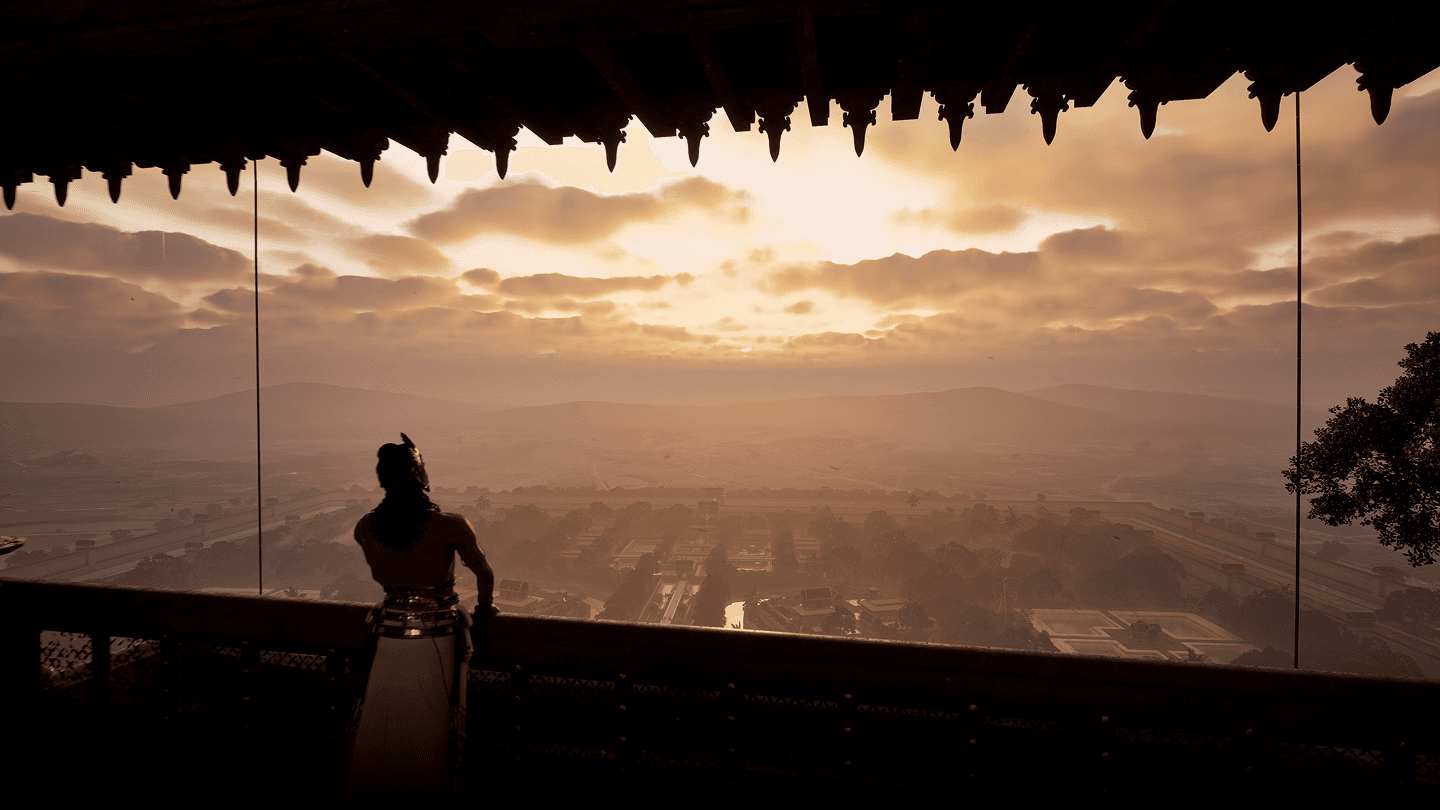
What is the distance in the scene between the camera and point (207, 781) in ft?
10.3

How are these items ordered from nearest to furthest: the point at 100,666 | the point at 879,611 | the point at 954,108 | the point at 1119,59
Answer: the point at 1119,59 < the point at 954,108 < the point at 100,666 < the point at 879,611

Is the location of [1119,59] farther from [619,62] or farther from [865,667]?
[865,667]

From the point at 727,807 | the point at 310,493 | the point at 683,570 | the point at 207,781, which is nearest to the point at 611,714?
the point at 727,807

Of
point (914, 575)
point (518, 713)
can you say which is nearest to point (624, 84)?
point (518, 713)

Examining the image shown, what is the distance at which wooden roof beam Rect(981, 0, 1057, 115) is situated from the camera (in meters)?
1.97

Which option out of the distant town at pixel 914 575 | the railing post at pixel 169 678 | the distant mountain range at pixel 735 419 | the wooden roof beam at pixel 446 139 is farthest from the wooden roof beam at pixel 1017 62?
the distant mountain range at pixel 735 419

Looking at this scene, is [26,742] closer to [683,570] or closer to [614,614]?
[614,614]

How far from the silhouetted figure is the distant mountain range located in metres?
73.4

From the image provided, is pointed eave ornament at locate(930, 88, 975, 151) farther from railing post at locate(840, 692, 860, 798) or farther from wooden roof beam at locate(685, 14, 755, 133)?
railing post at locate(840, 692, 860, 798)

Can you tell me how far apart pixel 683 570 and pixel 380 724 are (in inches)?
1383

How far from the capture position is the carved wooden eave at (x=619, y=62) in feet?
6.64

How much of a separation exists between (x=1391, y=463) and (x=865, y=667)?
592cm

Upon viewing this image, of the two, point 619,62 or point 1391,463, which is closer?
point 619,62

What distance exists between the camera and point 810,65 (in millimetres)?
2275
